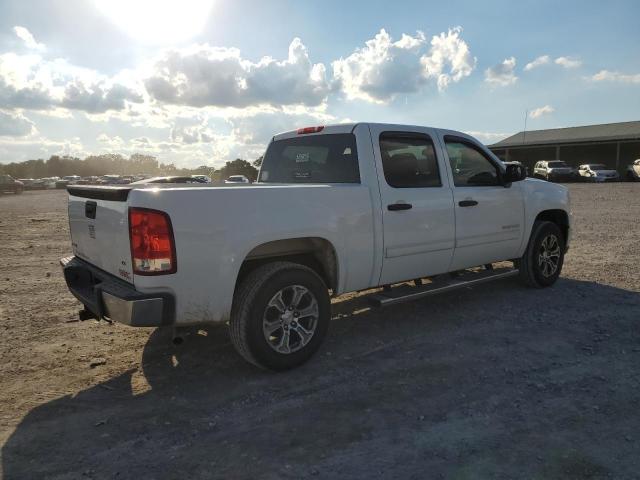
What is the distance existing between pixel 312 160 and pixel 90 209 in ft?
6.69

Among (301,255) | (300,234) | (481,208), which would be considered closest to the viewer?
(300,234)

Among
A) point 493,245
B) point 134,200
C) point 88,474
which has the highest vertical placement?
point 134,200

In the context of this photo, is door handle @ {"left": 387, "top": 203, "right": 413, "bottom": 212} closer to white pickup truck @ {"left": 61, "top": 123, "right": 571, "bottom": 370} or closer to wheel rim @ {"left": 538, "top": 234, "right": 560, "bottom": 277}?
white pickup truck @ {"left": 61, "top": 123, "right": 571, "bottom": 370}

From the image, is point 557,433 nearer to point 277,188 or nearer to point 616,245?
point 277,188

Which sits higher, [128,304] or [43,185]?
[43,185]

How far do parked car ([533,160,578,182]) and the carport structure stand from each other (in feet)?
19.3

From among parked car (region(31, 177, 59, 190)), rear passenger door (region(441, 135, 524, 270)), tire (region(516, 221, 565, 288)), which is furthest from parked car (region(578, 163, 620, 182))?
parked car (region(31, 177, 59, 190))

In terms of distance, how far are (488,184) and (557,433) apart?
9.91 ft

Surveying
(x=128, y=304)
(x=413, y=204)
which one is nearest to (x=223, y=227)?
(x=128, y=304)

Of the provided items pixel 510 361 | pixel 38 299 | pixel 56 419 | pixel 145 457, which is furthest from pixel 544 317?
pixel 38 299

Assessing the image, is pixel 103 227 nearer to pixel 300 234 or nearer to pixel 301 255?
pixel 300 234

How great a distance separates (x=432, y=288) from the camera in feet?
15.5

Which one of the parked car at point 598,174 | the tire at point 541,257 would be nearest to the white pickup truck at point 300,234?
the tire at point 541,257

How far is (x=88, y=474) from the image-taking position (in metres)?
2.55
